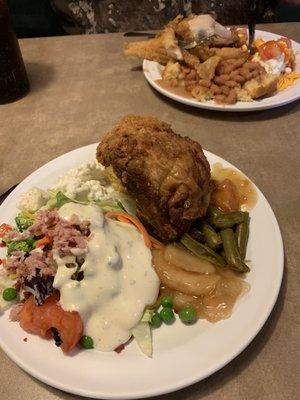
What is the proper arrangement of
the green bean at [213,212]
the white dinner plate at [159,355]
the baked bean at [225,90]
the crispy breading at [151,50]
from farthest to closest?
the crispy breading at [151,50] → the baked bean at [225,90] → the green bean at [213,212] → the white dinner plate at [159,355]

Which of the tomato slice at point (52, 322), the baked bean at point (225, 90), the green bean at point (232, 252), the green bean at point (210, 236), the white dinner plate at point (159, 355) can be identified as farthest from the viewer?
the baked bean at point (225, 90)

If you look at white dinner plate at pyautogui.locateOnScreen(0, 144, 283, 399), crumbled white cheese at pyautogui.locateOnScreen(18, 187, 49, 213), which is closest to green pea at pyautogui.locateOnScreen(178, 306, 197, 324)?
white dinner plate at pyautogui.locateOnScreen(0, 144, 283, 399)

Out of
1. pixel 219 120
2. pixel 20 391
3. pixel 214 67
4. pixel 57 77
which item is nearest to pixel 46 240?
pixel 20 391

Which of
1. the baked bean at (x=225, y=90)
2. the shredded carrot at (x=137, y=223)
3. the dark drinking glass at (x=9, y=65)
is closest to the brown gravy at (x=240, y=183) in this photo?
the shredded carrot at (x=137, y=223)

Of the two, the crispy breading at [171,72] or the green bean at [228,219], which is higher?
the crispy breading at [171,72]

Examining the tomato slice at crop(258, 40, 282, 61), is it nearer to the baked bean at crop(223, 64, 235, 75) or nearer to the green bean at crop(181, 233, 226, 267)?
the baked bean at crop(223, 64, 235, 75)

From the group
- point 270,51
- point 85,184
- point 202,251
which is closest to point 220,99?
point 270,51

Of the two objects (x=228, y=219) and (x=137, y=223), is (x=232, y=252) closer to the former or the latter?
(x=228, y=219)

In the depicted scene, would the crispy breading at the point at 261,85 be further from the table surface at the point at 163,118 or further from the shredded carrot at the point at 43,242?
the shredded carrot at the point at 43,242
